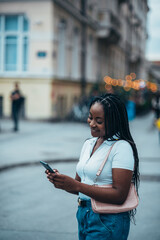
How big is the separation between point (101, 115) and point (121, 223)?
26.0 inches

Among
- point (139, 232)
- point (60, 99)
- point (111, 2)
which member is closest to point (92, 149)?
point (139, 232)

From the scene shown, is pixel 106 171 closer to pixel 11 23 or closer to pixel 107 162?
pixel 107 162

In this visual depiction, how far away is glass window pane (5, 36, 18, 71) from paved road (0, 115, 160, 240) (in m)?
9.98

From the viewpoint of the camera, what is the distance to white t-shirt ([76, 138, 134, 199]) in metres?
2.67

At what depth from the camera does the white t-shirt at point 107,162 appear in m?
2.67

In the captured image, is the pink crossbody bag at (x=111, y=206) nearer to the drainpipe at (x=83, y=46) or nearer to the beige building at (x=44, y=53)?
the beige building at (x=44, y=53)

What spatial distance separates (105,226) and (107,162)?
382 mm

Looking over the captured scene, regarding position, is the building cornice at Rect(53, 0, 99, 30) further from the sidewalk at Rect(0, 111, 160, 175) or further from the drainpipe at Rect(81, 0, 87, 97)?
the sidewalk at Rect(0, 111, 160, 175)

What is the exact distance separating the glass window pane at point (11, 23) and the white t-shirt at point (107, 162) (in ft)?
68.2

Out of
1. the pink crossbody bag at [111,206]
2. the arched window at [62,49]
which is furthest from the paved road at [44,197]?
the arched window at [62,49]

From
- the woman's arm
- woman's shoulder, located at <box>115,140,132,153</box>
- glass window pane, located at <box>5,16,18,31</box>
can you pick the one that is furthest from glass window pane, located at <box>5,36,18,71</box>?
the woman's arm

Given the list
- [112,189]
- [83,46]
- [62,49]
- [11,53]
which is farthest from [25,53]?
[112,189]

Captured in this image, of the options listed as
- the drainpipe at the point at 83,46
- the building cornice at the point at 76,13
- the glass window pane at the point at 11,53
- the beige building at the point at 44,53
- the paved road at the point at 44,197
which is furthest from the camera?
the drainpipe at the point at 83,46

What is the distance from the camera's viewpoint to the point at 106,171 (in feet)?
8.92
